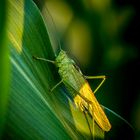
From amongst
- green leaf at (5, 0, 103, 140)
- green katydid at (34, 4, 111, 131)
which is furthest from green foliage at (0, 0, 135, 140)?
green katydid at (34, 4, 111, 131)

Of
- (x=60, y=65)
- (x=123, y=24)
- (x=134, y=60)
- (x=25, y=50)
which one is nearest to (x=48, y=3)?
(x=123, y=24)

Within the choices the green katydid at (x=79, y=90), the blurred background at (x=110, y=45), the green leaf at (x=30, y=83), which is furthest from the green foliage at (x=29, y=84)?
the blurred background at (x=110, y=45)

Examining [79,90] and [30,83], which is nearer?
[30,83]

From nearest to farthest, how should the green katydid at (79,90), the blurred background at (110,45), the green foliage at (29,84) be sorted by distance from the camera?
1. the green foliage at (29,84)
2. the green katydid at (79,90)
3. the blurred background at (110,45)

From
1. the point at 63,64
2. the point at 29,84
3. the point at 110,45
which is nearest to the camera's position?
the point at 29,84

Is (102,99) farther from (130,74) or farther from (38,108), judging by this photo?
(38,108)

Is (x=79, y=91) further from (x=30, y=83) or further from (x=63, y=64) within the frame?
(x=30, y=83)

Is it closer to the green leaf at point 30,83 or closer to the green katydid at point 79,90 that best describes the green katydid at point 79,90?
the green katydid at point 79,90

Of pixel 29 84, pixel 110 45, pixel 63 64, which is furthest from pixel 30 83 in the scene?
pixel 110 45
